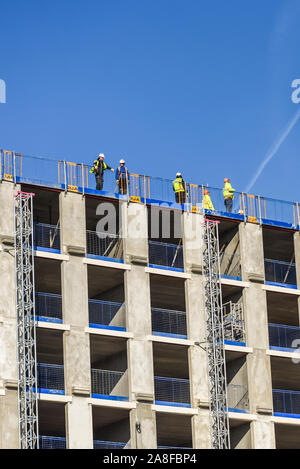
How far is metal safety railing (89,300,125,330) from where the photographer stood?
A: 326 ft

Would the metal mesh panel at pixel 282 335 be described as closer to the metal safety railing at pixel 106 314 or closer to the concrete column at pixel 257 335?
the concrete column at pixel 257 335

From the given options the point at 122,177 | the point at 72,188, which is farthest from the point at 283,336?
the point at 72,188

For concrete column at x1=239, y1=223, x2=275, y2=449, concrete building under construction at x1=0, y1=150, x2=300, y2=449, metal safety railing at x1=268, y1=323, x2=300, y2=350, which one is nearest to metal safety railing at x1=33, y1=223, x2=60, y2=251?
concrete building under construction at x1=0, y1=150, x2=300, y2=449

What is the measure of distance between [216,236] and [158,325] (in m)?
7.73

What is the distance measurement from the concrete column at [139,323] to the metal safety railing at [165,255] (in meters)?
0.91

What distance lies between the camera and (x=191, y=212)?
343 feet

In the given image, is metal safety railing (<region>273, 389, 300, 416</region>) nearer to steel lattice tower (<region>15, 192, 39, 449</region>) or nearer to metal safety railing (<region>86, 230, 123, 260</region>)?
metal safety railing (<region>86, 230, 123, 260</region>)

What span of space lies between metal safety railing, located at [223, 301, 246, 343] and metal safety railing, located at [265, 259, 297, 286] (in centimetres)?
437

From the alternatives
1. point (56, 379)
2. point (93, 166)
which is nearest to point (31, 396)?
point (56, 379)

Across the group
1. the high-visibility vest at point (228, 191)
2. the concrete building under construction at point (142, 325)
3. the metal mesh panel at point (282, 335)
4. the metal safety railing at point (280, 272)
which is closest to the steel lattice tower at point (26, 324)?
the concrete building under construction at point (142, 325)

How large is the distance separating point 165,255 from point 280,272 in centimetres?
970

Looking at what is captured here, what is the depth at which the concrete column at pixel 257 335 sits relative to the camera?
10181 centimetres

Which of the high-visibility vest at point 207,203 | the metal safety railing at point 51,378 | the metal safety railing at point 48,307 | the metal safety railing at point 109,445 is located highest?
the high-visibility vest at point 207,203
